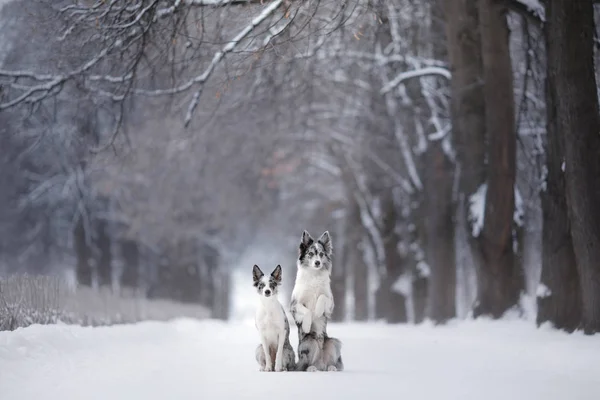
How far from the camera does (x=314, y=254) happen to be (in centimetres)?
1225

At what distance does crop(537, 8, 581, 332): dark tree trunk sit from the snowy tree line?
0.05m

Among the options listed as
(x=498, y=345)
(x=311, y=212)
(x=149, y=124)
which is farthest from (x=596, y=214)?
(x=311, y=212)

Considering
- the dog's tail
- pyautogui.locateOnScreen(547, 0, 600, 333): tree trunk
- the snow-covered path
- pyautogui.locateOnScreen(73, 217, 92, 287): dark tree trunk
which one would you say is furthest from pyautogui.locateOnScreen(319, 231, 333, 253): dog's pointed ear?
pyautogui.locateOnScreen(73, 217, 92, 287): dark tree trunk

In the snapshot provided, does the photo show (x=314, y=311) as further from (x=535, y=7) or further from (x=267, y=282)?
(x=535, y=7)

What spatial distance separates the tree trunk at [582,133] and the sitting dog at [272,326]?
20.6ft

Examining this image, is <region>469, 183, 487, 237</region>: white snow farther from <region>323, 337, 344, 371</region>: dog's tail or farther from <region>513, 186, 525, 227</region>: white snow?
<region>323, 337, 344, 371</region>: dog's tail

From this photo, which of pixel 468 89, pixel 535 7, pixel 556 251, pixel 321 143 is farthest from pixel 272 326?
pixel 321 143

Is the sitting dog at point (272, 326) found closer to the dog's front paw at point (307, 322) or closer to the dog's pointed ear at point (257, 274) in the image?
the dog's pointed ear at point (257, 274)

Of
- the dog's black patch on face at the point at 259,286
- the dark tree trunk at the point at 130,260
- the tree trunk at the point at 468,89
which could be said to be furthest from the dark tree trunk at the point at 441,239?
the dark tree trunk at the point at 130,260

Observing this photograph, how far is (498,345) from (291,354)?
20.5 ft

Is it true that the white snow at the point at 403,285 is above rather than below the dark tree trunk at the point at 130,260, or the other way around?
below

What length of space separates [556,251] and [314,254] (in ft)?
26.7

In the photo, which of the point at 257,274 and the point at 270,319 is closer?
the point at 270,319

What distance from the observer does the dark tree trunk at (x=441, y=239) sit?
30453mm
